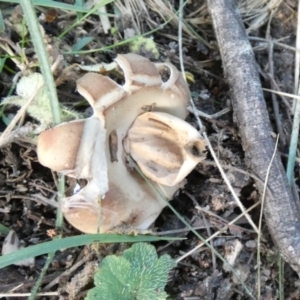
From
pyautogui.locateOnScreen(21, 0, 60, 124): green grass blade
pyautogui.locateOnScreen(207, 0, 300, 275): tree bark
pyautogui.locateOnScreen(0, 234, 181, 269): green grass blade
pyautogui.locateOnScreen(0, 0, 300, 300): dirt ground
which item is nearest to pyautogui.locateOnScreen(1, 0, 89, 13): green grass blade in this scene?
pyautogui.locateOnScreen(0, 0, 300, 300): dirt ground

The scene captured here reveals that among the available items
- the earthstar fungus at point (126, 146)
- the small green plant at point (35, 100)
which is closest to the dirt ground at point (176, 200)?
the small green plant at point (35, 100)

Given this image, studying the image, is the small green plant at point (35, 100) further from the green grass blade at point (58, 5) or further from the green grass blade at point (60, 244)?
the green grass blade at point (60, 244)

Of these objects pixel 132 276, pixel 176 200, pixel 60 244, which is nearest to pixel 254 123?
pixel 176 200

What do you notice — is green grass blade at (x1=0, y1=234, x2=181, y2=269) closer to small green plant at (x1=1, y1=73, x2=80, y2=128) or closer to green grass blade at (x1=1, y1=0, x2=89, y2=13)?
small green plant at (x1=1, y1=73, x2=80, y2=128)

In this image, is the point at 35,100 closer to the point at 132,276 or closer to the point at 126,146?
the point at 126,146

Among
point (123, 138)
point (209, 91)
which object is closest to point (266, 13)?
point (209, 91)

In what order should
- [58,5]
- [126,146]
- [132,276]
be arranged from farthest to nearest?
[58,5] < [126,146] < [132,276]

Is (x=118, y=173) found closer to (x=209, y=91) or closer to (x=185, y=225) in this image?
(x=185, y=225)

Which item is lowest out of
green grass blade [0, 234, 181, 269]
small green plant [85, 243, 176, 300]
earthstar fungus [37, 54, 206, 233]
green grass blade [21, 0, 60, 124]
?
small green plant [85, 243, 176, 300]
